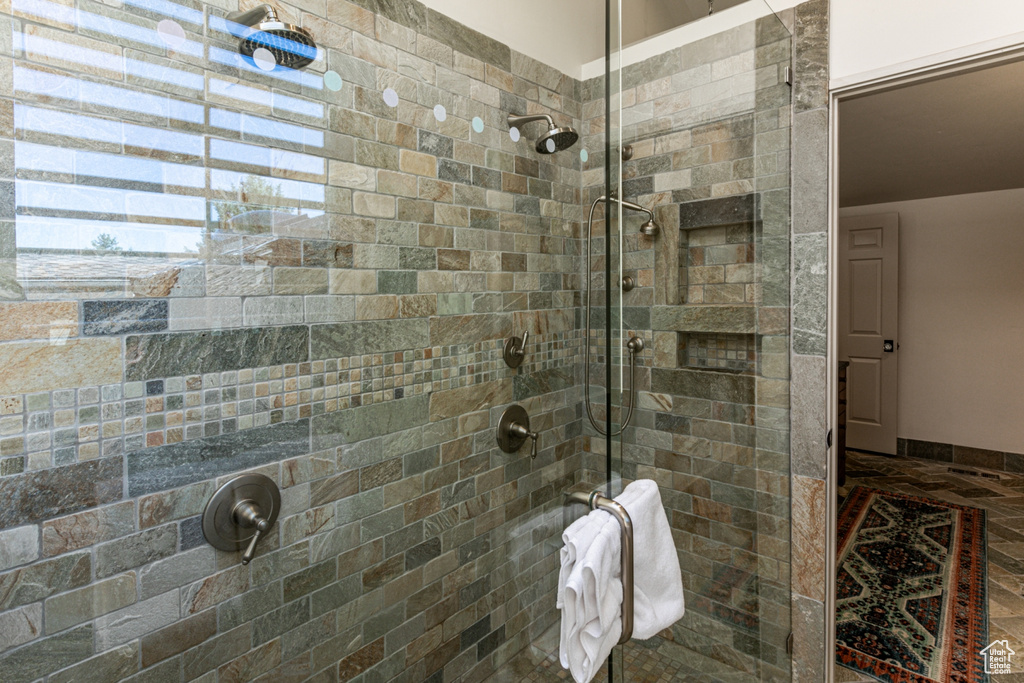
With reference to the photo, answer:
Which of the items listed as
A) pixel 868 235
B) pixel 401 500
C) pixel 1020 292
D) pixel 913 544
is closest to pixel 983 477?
pixel 1020 292

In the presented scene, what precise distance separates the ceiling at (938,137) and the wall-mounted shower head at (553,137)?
1.09 metres

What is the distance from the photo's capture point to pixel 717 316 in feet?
5.15

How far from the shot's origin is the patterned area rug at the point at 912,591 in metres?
2.09

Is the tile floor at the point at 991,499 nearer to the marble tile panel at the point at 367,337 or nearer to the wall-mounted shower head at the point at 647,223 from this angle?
the wall-mounted shower head at the point at 647,223

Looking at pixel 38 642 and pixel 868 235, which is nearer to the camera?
pixel 38 642

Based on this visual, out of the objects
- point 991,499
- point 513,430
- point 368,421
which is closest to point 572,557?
point 513,430

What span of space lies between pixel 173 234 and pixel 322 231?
0.25 meters

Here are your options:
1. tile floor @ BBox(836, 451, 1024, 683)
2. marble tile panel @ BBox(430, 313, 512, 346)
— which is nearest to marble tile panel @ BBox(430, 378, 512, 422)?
marble tile panel @ BBox(430, 313, 512, 346)

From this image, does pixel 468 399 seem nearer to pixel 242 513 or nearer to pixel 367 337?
pixel 367 337

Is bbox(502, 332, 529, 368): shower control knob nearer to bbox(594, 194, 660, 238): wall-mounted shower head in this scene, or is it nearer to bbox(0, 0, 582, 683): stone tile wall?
bbox(0, 0, 582, 683): stone tile wall

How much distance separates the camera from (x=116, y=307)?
0.75 m

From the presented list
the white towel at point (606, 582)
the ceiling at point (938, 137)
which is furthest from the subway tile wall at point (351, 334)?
the ceiling at point (938, 137)

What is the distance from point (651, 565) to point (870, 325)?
16.4 feet

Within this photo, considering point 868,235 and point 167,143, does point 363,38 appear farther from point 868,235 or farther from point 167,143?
point 868,235
